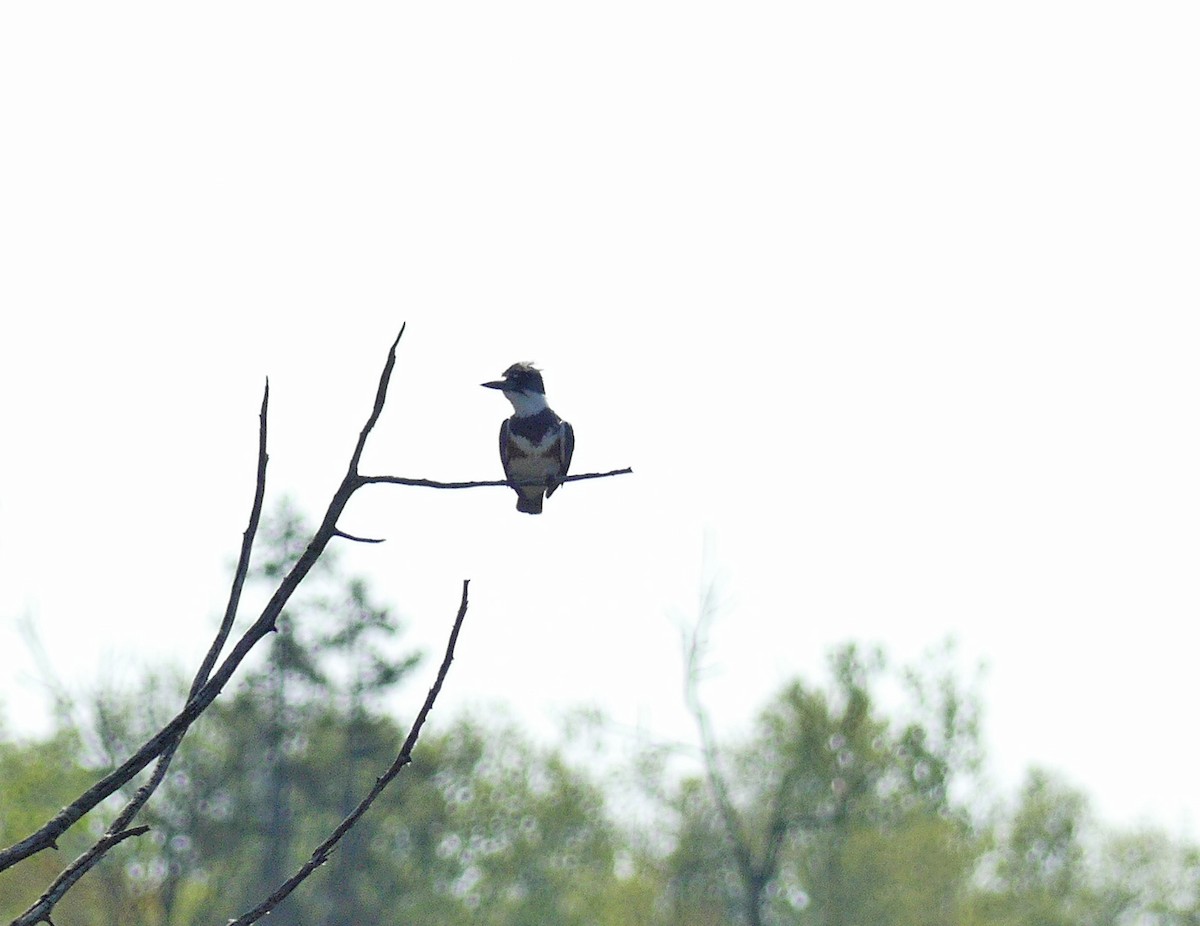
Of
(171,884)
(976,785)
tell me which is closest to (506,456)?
(171,884)

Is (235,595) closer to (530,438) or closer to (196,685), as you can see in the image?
(196,685)

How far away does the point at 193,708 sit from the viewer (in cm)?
291

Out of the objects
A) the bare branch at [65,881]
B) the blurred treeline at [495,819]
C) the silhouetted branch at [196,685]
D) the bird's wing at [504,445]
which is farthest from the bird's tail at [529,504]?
the blurred treeline at [495,819]

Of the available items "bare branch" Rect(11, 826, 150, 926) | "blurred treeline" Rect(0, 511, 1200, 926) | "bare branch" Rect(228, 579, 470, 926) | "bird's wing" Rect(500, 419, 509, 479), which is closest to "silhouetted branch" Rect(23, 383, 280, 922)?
"bare branch" Rect(11, 826, 150, 926)

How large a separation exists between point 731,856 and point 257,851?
12236mm

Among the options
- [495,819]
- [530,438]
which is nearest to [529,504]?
[530,438]

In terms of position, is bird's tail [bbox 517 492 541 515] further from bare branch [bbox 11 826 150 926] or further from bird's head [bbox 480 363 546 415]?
bare branch [bbox 11 826 150 926]

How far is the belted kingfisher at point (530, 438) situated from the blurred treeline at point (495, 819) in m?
20.7

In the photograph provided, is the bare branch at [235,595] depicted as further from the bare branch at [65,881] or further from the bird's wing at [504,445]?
the bird's wing at [504,445]

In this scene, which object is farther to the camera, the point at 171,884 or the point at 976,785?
the point at 976,785

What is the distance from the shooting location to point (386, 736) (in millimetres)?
41750

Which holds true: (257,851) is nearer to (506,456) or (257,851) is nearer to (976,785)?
(976,785)

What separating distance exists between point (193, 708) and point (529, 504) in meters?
8.07

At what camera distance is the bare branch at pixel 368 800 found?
3.02 metres
